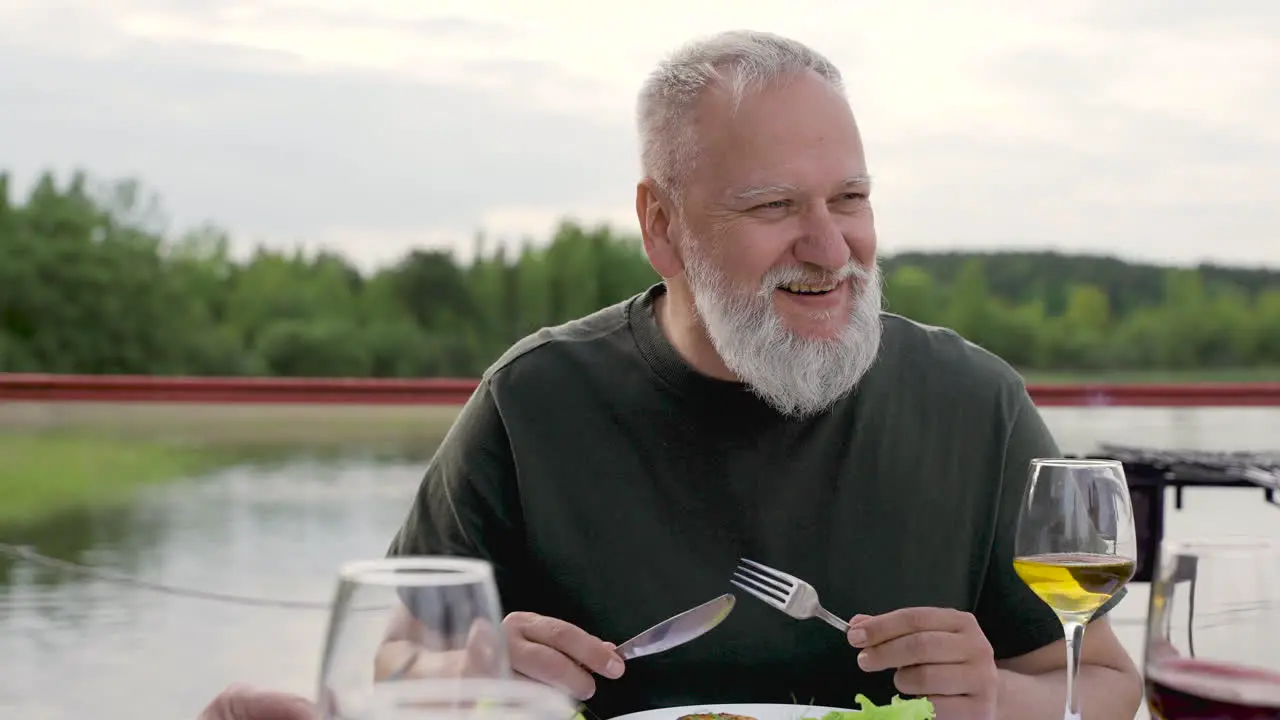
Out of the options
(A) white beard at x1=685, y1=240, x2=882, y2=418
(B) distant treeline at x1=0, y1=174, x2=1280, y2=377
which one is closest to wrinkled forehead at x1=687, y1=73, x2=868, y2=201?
(A) white beard at x1=685, y1=240, x2=882, y2=418

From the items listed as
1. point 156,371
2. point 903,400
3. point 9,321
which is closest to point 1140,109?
point 156,371

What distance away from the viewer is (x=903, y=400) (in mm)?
1496

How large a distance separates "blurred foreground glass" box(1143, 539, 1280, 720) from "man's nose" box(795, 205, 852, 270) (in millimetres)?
701

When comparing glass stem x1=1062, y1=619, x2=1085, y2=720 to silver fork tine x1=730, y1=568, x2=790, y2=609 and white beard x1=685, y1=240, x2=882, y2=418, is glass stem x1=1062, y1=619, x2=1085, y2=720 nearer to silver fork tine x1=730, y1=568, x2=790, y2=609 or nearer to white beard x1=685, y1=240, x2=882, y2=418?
silver fork tine x1=730, y1=568, x2=790, y2=609

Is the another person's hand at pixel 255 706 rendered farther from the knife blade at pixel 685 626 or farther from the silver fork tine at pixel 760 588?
the silver fork tine at pixel 760 588

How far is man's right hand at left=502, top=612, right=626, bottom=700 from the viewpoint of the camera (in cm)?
99

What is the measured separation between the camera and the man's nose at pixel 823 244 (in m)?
1.36

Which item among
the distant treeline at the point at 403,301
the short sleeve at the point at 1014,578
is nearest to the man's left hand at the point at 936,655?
the short sleeve at the point at 1014,578

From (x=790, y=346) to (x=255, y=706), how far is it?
71 cm

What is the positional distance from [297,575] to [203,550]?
2421mm

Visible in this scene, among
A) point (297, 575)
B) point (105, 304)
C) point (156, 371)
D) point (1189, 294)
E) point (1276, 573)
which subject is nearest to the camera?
point (1276, 573)

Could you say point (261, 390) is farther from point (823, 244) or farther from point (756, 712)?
point (756, 712)

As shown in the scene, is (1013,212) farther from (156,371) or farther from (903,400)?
(903,400)

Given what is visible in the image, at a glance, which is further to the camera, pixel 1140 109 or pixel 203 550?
pixel 1140 109
